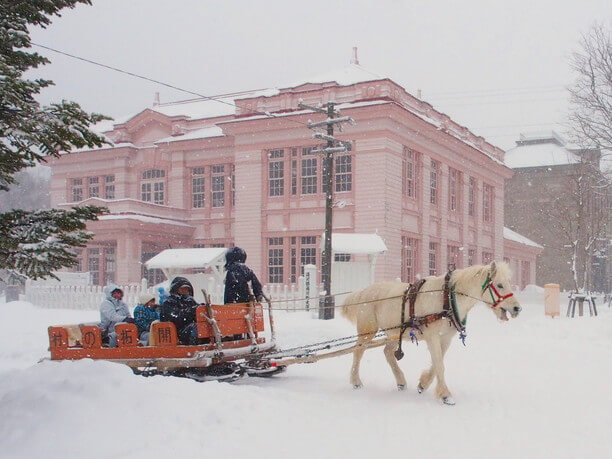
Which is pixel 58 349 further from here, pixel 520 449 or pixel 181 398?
pixel 520 449

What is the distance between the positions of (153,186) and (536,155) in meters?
38.7

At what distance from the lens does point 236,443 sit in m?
5.89

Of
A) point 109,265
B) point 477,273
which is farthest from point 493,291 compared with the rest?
point 109,265

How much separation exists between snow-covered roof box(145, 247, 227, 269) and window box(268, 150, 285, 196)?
24.7 ft

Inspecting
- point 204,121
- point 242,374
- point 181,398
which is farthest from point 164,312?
point 204,121

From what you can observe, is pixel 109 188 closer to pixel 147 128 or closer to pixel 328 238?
pixel 147 128

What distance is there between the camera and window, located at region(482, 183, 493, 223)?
37.5 m

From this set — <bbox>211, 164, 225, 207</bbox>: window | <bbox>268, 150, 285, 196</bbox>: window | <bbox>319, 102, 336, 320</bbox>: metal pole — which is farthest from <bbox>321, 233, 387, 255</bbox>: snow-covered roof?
<bbox>211, 164, 225, 207</bbox>: window

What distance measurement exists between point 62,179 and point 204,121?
31.3 feet

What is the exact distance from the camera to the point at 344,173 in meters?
27.8

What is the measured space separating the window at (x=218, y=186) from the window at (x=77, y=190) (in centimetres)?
892

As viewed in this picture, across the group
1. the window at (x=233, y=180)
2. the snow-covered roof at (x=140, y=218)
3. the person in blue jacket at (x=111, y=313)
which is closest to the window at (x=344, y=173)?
the window at (x=233, y=180)

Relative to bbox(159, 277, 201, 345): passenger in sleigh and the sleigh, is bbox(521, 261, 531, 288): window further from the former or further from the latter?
bbox(159, 277, 201, 345): passenger in sleigh

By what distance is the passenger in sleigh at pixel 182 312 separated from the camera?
29.6 feet
